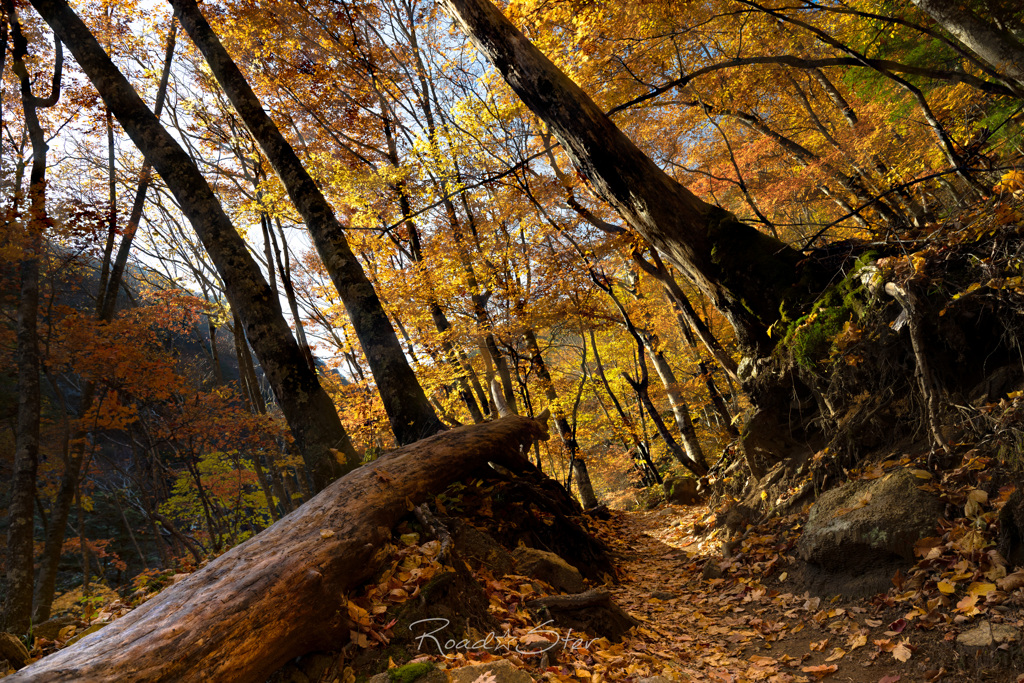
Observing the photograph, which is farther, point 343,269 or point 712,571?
point 343,269

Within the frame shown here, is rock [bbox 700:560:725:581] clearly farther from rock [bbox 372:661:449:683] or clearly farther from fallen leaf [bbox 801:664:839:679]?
rock [bbox 372:661:449:683]

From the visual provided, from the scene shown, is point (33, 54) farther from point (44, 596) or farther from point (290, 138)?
point (44, 596)

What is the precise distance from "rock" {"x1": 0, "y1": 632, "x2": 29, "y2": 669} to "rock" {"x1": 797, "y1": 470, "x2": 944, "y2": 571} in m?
5.44

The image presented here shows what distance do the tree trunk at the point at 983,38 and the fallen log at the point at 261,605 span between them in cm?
659


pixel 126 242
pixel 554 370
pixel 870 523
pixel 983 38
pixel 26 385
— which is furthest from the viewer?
pixel 554 370

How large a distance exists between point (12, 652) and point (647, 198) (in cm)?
650

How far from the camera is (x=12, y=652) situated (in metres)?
2.75

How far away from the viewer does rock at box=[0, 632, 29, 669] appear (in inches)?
108

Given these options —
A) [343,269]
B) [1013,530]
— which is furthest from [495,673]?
[343,269]

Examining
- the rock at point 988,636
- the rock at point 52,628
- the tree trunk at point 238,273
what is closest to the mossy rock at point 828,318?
the rock at point 988,636

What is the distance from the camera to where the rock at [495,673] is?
2137mm

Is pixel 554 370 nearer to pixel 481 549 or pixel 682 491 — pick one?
pixel 682 491

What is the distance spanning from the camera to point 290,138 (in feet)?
45.4

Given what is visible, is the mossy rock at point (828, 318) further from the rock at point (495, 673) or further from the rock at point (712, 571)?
the rock at point (495, 673)
